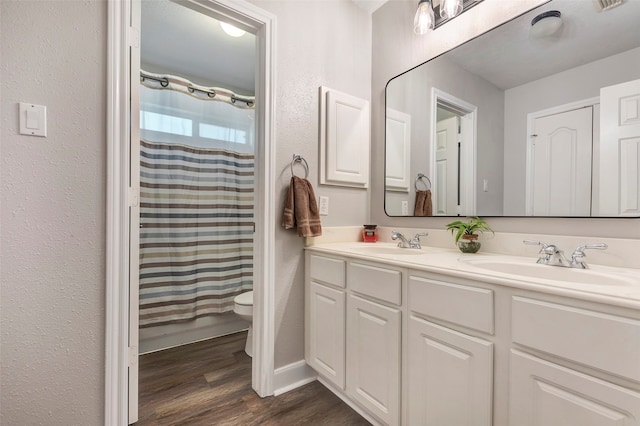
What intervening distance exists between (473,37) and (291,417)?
87.4 inches

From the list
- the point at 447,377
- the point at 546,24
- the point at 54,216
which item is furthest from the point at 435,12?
the point at 54,216

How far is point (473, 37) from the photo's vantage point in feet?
5.20

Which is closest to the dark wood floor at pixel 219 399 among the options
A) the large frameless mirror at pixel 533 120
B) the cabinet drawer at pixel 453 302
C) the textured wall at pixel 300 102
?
the textured wall at pixel 300 102

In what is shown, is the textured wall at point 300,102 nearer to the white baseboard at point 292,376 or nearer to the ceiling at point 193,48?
the white baseboard at point 292,376

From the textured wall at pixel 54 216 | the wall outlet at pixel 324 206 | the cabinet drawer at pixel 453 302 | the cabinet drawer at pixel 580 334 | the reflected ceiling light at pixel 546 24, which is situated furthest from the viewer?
the wall outlet at pixel 324 206

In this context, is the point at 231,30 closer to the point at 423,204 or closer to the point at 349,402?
the point at 423,204

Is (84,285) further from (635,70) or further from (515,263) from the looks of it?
(635,70)

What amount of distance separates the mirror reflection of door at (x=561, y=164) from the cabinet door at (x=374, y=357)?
2.74 ft

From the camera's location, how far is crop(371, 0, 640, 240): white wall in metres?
1.21

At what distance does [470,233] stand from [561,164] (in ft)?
1.54

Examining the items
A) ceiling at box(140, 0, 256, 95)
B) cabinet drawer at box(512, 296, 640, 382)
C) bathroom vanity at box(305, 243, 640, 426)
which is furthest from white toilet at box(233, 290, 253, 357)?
ceiling at box(140, 0, 256, 95)

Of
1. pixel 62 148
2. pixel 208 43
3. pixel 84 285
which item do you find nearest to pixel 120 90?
pixel 62 148

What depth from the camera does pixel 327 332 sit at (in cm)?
159

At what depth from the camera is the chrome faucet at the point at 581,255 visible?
107 cm
